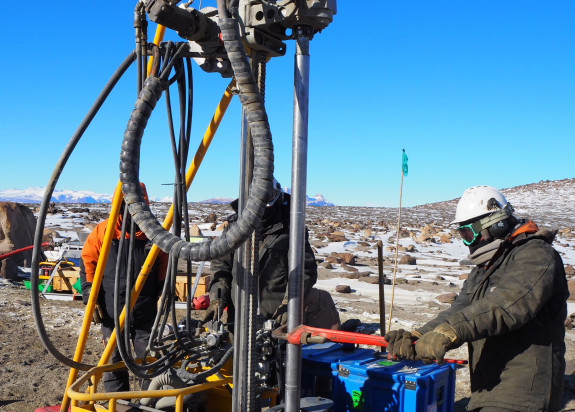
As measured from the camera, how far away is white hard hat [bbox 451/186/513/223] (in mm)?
3197

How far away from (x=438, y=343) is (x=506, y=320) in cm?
37

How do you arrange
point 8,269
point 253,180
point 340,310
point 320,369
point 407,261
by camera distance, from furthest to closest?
point 407,261 < point 8,269 < point 340,310 < point 320,369 < point 253,180

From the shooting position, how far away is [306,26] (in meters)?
2.88

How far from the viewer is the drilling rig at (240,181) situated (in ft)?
8.32

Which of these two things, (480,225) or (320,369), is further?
(320,369)

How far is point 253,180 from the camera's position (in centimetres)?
239

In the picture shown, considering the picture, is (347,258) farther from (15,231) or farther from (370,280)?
(15,231)

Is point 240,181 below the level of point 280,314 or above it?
above

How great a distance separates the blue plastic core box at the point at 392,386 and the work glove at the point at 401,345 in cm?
74

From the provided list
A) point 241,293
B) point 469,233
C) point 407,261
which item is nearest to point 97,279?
point 241,293

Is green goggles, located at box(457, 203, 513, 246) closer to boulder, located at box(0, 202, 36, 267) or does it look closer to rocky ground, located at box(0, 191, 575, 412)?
rocky ground, located at box(0, 191, 575, 412)

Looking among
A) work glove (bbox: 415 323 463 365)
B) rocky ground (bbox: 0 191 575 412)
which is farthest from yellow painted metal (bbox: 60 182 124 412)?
rocky ground (bbox: 0 191 575 412)

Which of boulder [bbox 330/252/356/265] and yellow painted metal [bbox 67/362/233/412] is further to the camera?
boulder [bbox 330/252/356/265]

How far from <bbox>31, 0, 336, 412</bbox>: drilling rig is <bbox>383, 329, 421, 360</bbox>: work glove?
0.46 m
